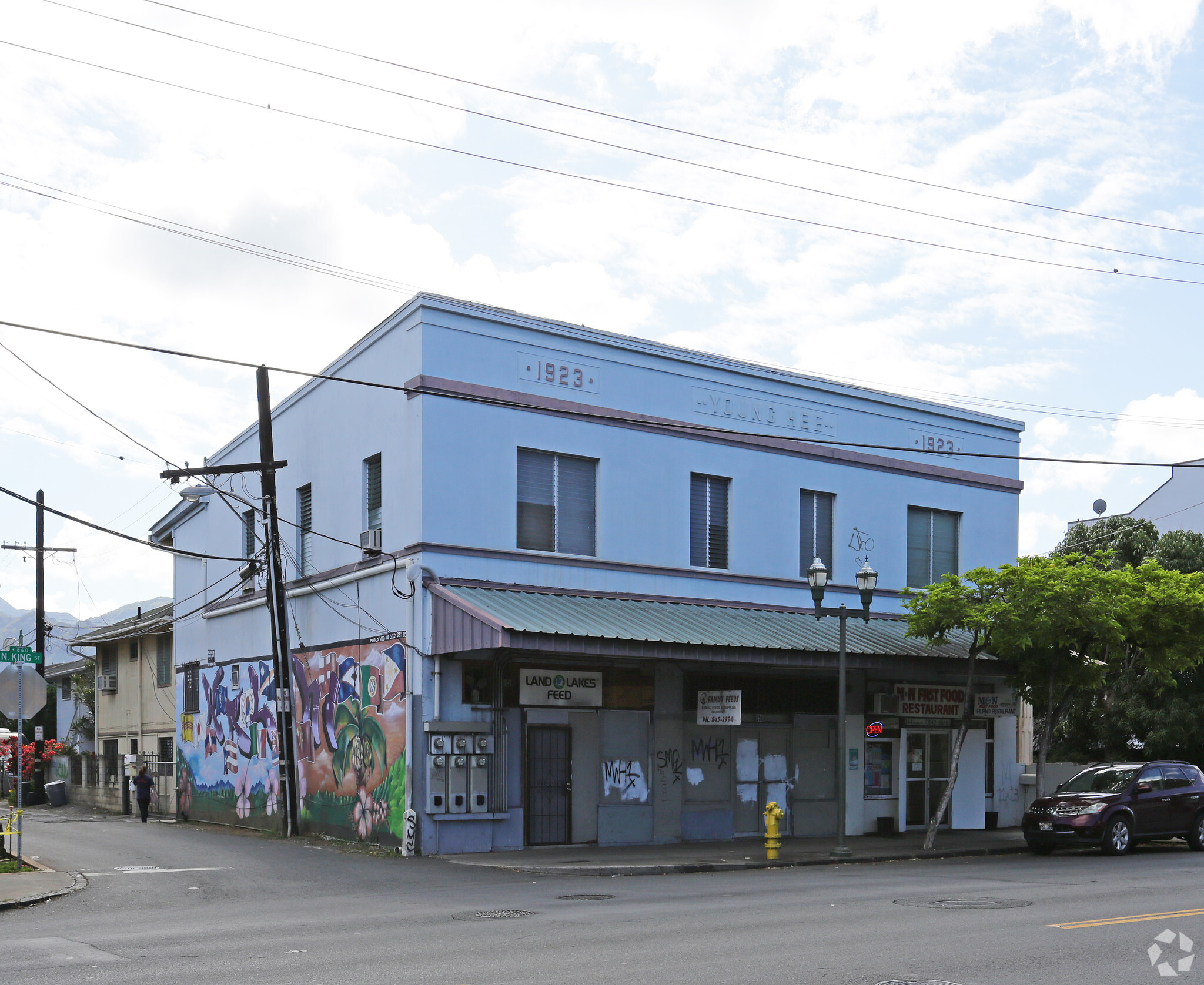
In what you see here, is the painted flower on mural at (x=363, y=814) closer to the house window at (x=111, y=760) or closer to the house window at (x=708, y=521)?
the house window at (x=708, y=521)

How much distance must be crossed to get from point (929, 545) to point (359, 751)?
13.3 meters

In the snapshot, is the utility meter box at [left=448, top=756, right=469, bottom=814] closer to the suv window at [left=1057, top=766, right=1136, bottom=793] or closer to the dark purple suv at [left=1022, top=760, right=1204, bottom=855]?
the dark purple suv at [left=1022, top=760, right=1204, bottom=855]

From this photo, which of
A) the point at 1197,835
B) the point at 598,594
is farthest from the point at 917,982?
the point at 1197,835

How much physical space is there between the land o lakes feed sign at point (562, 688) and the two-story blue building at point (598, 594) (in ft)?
0.16

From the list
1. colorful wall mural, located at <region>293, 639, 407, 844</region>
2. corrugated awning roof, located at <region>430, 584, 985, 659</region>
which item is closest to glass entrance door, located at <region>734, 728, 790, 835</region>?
corrugated awning roof, located at <region>430, 584, 985, 659</region>

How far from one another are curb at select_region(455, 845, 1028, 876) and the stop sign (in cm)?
649

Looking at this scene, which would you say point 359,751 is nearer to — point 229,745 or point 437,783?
point 437,783

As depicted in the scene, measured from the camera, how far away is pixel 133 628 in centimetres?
4088

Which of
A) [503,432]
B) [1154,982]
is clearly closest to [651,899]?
[1154,982]

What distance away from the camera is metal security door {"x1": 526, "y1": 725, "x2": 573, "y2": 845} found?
21531 mm

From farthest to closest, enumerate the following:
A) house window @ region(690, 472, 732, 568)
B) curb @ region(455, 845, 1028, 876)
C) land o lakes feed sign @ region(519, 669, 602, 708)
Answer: house window @ region(690, 472, 732, 568) < land o lakes feed sign @ region(519, 669, 602, 708) < curb @ region(455, 845, 1028, 876)

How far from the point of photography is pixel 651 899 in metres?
14.7

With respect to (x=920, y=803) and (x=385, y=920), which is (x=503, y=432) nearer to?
(x=385, y=920)

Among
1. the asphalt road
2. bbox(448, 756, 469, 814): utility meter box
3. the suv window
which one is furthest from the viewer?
the suv window
